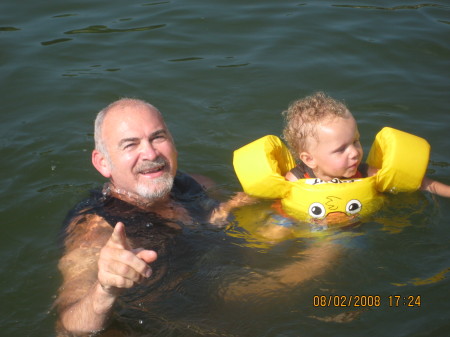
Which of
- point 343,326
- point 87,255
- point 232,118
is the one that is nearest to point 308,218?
point 343,326

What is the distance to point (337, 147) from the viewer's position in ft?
16.1

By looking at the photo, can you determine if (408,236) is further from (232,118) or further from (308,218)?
(232,118)

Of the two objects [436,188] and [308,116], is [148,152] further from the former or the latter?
[436,188]

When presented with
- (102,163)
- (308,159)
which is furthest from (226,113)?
(102,163)

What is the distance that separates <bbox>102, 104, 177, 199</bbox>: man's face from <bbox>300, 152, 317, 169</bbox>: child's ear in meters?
1.18

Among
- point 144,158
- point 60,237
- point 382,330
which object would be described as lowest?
point 382,330

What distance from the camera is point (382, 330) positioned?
13.1ft

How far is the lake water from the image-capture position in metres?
4.27

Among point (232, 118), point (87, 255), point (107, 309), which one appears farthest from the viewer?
point (232, 118)

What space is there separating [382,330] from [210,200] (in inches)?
78.8

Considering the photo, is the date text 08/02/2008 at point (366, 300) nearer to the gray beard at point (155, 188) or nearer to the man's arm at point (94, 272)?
the gray beard at point (155, 188)

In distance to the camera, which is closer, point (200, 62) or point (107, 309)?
point (107, 309)

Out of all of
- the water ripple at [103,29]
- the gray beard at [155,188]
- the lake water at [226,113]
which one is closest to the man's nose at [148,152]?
the gray beard at [155,188]

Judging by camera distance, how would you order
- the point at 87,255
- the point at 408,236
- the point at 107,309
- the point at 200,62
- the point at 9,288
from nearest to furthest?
the point at 107,309 → the point at 87,255 → the point at 9,288 → the point at 408,236 → the point at 200,62
